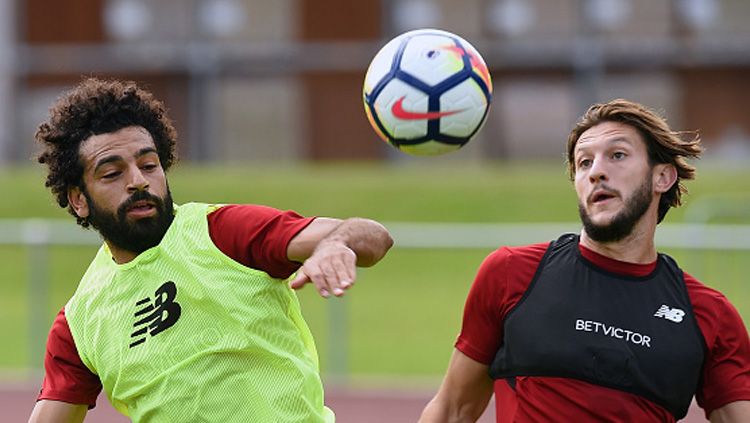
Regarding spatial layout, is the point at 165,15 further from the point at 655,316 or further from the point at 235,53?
the point at 655,316

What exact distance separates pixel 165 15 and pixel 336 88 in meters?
2.93

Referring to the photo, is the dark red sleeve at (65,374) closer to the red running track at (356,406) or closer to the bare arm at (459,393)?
the bare arm at (459,393)

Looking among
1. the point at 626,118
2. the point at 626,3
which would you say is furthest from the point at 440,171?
the point at 626,118

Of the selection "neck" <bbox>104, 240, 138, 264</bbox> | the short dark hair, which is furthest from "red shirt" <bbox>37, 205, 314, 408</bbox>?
the short dark hair

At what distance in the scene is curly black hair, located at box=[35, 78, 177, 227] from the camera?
4.71m

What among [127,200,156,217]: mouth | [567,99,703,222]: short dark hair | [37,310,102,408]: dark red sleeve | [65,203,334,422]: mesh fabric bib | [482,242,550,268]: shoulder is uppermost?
[567,99,703,222]: short dark hair

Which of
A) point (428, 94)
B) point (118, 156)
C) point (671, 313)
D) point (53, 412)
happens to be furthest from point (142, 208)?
point (671, 313)

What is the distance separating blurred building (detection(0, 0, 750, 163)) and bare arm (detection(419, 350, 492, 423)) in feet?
50.5

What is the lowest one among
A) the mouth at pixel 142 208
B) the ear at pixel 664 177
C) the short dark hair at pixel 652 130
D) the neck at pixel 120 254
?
the neck at pixel 120 254

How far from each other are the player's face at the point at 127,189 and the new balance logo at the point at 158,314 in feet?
0.59

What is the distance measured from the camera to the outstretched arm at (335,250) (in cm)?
378

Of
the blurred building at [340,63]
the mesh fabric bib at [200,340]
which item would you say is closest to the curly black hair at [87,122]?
the mesh fabric bib at [200,340]

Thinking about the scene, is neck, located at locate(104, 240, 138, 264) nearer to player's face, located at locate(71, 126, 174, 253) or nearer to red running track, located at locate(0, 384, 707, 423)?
player's face, located at locate(71, 126, 174, 253)

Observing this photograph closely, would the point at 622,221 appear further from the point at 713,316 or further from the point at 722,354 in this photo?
the point at 722,354
